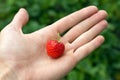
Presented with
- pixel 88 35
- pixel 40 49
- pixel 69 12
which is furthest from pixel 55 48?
pixel 69 12

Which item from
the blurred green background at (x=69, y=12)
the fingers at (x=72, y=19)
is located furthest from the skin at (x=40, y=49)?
the blurred green background at (x=69, y=12)

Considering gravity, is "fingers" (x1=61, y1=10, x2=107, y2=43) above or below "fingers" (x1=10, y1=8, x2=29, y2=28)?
below

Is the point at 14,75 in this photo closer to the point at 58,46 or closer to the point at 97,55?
the point at 58,46

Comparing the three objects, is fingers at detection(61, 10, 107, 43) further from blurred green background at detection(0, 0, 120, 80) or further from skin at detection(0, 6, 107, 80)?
blurred green background at detection(0, 0, 120, 80)

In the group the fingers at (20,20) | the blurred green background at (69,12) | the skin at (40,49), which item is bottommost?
the blurred green background at (69,12)

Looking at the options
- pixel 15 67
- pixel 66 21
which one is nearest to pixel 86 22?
pixel 66 21

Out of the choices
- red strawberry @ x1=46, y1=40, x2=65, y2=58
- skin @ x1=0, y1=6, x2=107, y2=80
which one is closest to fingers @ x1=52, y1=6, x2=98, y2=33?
skin @ x1=0, y1=6, x2=107, y2=80

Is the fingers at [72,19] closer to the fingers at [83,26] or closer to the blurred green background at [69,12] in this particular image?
the fingers at [83,26]
